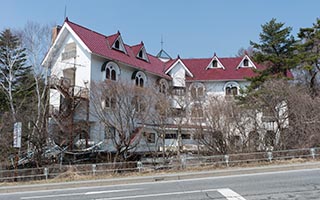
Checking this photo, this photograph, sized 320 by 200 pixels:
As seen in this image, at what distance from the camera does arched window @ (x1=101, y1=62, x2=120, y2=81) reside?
2602 centimetres

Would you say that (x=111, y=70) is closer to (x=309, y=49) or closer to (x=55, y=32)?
(x=55, y=32)

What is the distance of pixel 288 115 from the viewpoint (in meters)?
17.3

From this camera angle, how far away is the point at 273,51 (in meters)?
26.8

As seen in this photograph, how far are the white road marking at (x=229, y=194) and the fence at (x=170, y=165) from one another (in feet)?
19.9

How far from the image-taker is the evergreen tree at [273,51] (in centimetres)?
2566

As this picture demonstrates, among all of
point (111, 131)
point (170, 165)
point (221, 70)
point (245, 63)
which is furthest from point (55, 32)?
point (245, 63)

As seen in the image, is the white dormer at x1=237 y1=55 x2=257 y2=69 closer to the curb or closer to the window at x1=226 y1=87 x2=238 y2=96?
the window at x1=226 y1=87 x2=238 y2=96

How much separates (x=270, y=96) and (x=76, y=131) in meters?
13.6

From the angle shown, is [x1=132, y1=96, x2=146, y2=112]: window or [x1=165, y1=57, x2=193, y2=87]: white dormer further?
[x1=165, y1=57, x2=193, y2=87]: white dormer

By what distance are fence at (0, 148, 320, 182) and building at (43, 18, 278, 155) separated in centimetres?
365

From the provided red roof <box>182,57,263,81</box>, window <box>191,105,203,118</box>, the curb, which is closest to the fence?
the curb

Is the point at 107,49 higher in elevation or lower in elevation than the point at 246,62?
lower

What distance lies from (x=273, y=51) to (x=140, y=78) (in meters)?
13.0

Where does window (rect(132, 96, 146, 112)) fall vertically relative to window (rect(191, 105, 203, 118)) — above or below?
above
